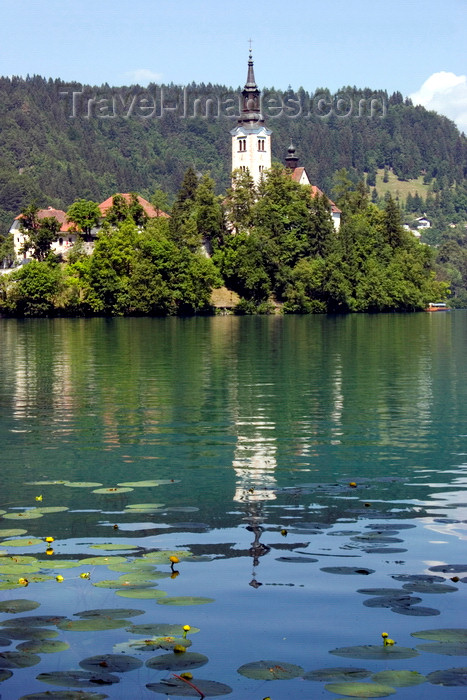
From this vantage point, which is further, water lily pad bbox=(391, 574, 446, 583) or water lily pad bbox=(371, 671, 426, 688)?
water lily pad bbox=(391, 574, 446, 583)

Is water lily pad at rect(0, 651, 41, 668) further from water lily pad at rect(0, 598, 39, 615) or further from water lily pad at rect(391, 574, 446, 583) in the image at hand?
water lily pad at rect(391, 574, 446, 583)

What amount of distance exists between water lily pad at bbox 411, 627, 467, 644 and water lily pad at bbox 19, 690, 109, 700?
3137 mm

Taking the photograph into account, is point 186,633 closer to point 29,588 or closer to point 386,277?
point 29,588

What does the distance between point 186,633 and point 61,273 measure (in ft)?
403

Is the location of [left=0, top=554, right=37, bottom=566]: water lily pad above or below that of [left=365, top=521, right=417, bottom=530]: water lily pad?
above

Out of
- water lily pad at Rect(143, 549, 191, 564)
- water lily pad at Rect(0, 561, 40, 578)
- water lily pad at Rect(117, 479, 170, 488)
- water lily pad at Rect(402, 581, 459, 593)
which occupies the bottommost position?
water lily pad at Rect(402, 581, 459, 593)

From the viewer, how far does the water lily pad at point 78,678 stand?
8578 mm

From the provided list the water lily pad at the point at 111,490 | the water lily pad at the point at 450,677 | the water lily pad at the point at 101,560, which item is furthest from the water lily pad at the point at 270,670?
the water lily pad at the point at 111,490

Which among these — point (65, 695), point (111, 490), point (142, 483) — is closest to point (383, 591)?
point (65, 695)

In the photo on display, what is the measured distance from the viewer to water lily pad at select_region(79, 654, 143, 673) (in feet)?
29.2

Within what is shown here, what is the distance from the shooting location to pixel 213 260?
473ft

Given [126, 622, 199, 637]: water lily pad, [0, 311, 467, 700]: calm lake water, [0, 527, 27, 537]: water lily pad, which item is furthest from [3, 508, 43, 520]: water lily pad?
Result: [126, 622, 199, 637]: water lily pad

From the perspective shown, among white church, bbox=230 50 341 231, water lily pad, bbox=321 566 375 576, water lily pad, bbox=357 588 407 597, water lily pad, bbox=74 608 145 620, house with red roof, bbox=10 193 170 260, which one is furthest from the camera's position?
white church, bbox=230 50 341 231

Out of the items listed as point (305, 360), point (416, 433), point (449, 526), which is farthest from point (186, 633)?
point (305, 360)
